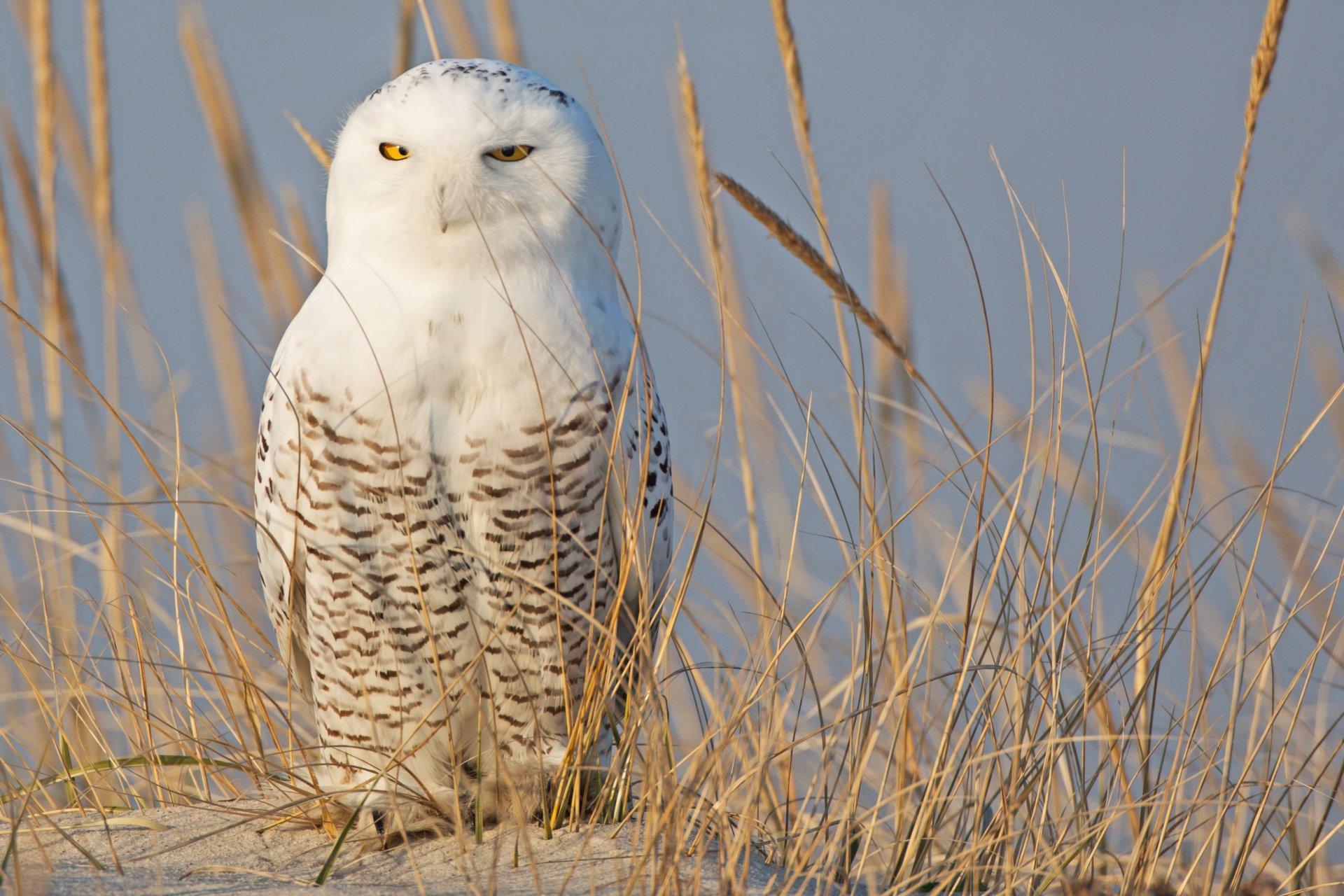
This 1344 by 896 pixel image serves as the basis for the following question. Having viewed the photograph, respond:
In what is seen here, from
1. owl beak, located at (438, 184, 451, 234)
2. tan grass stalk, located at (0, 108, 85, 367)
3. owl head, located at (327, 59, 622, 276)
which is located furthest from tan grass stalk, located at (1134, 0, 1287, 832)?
tan grass stalk, located at (0, 108, 85, 367)

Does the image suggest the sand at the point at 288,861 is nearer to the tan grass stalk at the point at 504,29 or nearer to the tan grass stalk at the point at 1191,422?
the tan grass stalk at the point at 1191,422

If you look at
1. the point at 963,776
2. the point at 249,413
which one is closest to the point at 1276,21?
the point at 963,776

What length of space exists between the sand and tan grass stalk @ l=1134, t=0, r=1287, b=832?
1.88ft

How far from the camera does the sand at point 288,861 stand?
1.34 m

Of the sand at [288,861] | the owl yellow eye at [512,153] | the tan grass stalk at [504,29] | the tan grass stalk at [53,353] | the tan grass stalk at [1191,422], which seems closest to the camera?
the sand at [288,861]

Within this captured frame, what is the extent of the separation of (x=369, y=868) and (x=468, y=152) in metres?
0.98

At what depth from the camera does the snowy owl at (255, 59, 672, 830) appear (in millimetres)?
1654

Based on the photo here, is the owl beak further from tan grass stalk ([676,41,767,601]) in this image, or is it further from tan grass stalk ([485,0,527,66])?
tan grass stalk ([485,0,527,66])

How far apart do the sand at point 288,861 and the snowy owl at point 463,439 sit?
9 cm

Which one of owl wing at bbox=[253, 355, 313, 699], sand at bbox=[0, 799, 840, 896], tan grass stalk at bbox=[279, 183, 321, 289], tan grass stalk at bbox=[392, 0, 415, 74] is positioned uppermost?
tan grass stalk at bbox=[392, 0, 415, 74]

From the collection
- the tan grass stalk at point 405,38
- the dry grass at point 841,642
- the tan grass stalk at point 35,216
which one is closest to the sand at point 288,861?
the dry grass at point 841,642

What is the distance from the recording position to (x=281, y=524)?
1.78 m

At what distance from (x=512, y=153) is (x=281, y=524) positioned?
0.66 m

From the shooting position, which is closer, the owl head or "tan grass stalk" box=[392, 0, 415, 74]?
the owl head
